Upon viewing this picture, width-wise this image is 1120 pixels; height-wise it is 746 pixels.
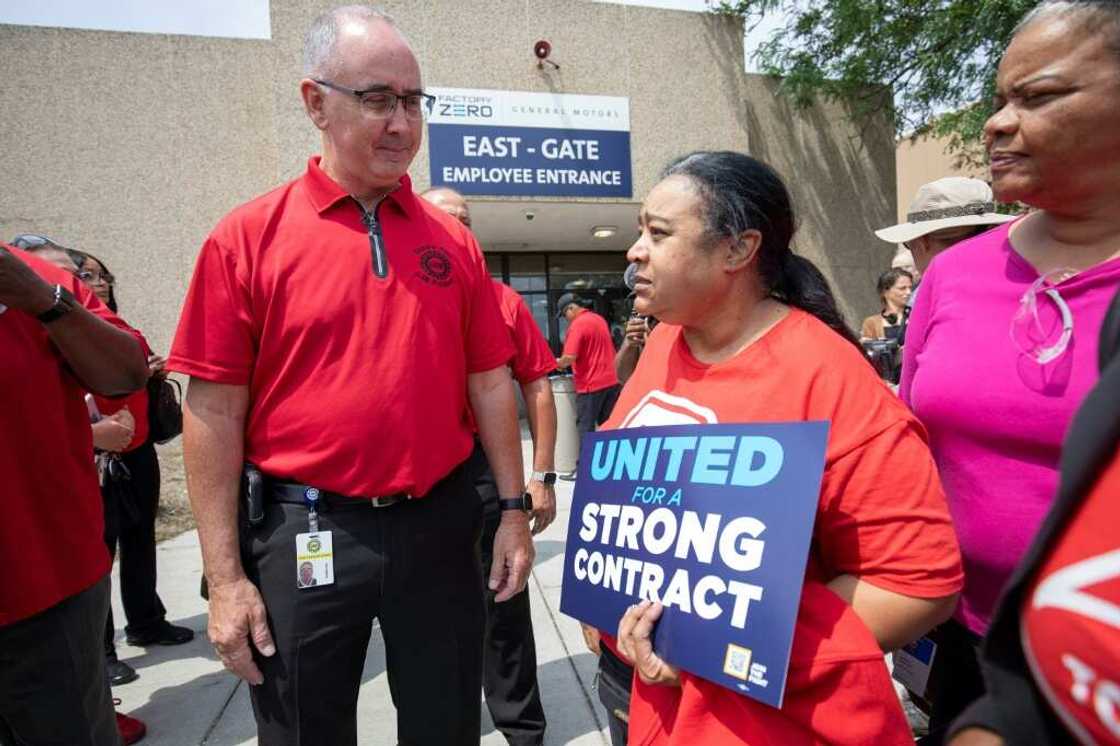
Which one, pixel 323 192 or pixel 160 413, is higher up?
pixel 323 192

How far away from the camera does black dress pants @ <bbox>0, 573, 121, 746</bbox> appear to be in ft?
5.14

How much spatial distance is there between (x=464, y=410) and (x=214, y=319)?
651mm

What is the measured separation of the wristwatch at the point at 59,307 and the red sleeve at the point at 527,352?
149cm

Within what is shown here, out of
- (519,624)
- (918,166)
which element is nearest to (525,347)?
(519,624)

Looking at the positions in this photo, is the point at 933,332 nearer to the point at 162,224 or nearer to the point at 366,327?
the point at 366,327

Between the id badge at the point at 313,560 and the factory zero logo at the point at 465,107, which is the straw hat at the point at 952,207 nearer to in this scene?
the id badge at the point at 313,560

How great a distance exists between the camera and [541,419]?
9.07 ft

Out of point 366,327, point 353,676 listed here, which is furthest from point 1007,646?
point 353,676

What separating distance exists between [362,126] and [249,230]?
1.17 feet

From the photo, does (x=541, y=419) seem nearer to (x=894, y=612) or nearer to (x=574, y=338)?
(x=894, y=612)

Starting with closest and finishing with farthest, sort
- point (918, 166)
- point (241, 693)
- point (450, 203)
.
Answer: point (450, 203)
point (241, 693)
point (918, 166)

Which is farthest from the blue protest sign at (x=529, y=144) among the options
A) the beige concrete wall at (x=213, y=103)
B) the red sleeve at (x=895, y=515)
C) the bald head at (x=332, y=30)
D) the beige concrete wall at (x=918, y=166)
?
the beige concrete wall at (x=918, y=166)

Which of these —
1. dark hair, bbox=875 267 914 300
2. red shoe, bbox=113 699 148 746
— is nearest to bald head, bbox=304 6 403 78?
red shoe, bbox=113 699 148 746

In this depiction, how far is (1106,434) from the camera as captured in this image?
1.61ft
